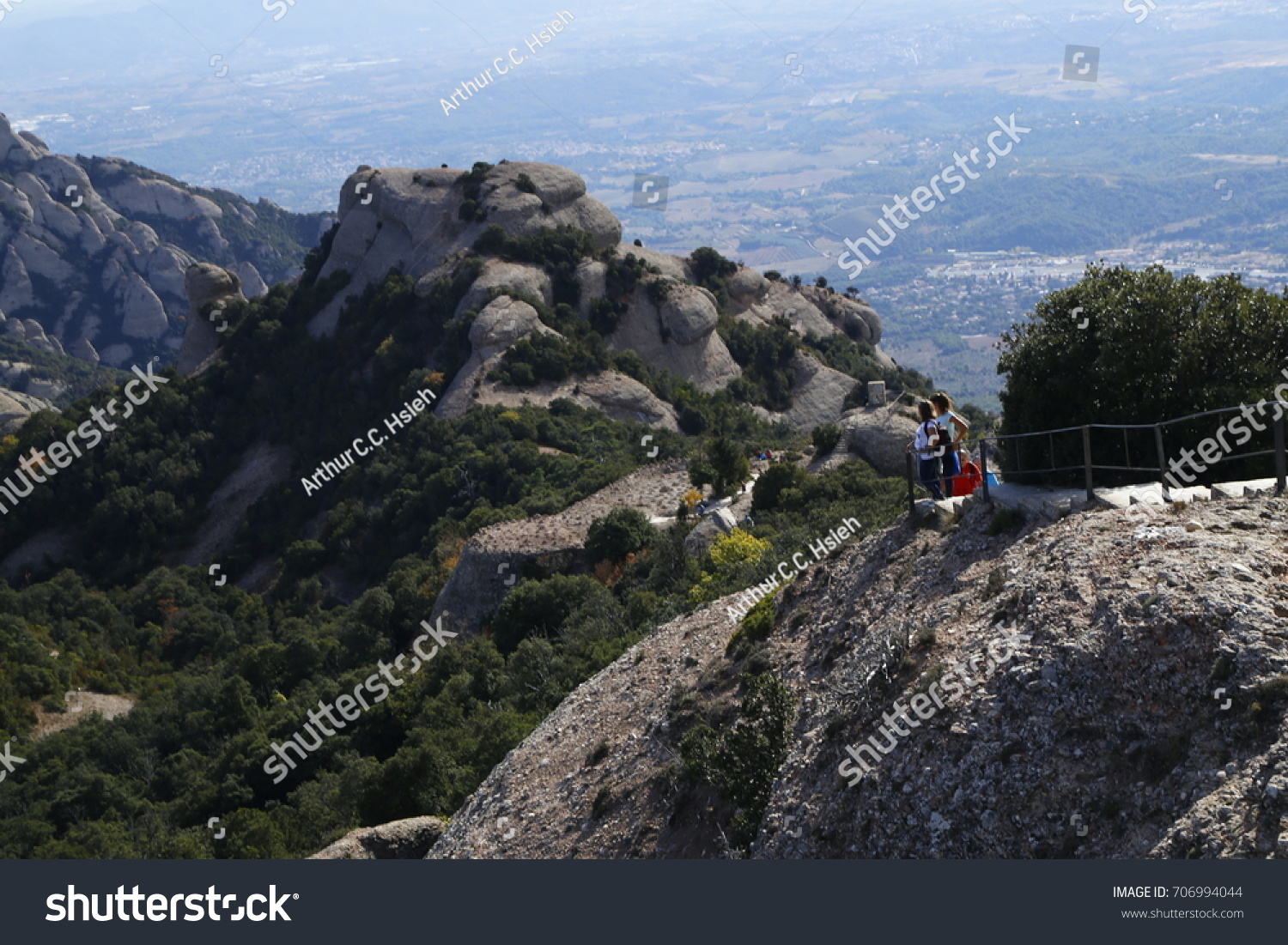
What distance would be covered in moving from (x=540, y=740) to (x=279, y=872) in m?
7.99

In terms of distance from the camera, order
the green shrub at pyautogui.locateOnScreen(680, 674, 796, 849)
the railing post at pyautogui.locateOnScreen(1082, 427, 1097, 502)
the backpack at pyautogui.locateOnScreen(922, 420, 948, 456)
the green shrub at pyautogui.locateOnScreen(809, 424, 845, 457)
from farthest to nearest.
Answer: the green shrub at pyautogui.locateOnScreen(809, 424, 845, 457), the backpack at pyautogui.locateOnScreen(922, 420, 948, 456), the railing post at pyautogui.locateOnScreen(1082, 427, 1097, 502), the green shrub at pyautogui.locateOnScreen(680, 674, 796, 849)

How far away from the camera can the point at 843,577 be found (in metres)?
15.3

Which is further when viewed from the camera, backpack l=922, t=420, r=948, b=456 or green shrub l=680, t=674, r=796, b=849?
backpack l=922, t=420, r=948, b=456

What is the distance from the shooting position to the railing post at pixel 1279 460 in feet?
37.9

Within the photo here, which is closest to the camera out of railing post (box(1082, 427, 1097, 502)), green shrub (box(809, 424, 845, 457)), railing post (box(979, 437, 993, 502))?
railing post (box(1082, 427, 1097, 502))

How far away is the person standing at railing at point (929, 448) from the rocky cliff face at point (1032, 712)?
2.91 feet

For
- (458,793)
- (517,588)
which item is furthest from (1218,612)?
(517,588)

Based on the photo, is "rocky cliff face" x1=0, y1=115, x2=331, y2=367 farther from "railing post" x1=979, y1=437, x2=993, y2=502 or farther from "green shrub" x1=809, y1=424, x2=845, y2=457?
"railing post" x1=979, y1=437, x2=993, y2=502

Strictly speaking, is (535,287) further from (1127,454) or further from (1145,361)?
(1127,454)

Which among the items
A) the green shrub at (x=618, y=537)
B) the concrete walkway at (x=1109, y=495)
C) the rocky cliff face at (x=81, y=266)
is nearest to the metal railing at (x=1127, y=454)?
Answer: the concrete walkway at (x=1109, y=495)

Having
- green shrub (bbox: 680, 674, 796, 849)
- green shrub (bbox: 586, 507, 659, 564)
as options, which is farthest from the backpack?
green shrub (bbox: 586, 507, 659, 564)

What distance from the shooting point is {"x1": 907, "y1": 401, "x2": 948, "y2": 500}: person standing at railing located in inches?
565

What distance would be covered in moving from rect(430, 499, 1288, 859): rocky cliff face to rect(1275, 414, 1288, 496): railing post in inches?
20.9

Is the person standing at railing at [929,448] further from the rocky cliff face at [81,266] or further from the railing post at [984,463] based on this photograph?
the rocky cliff face at [81,266]
